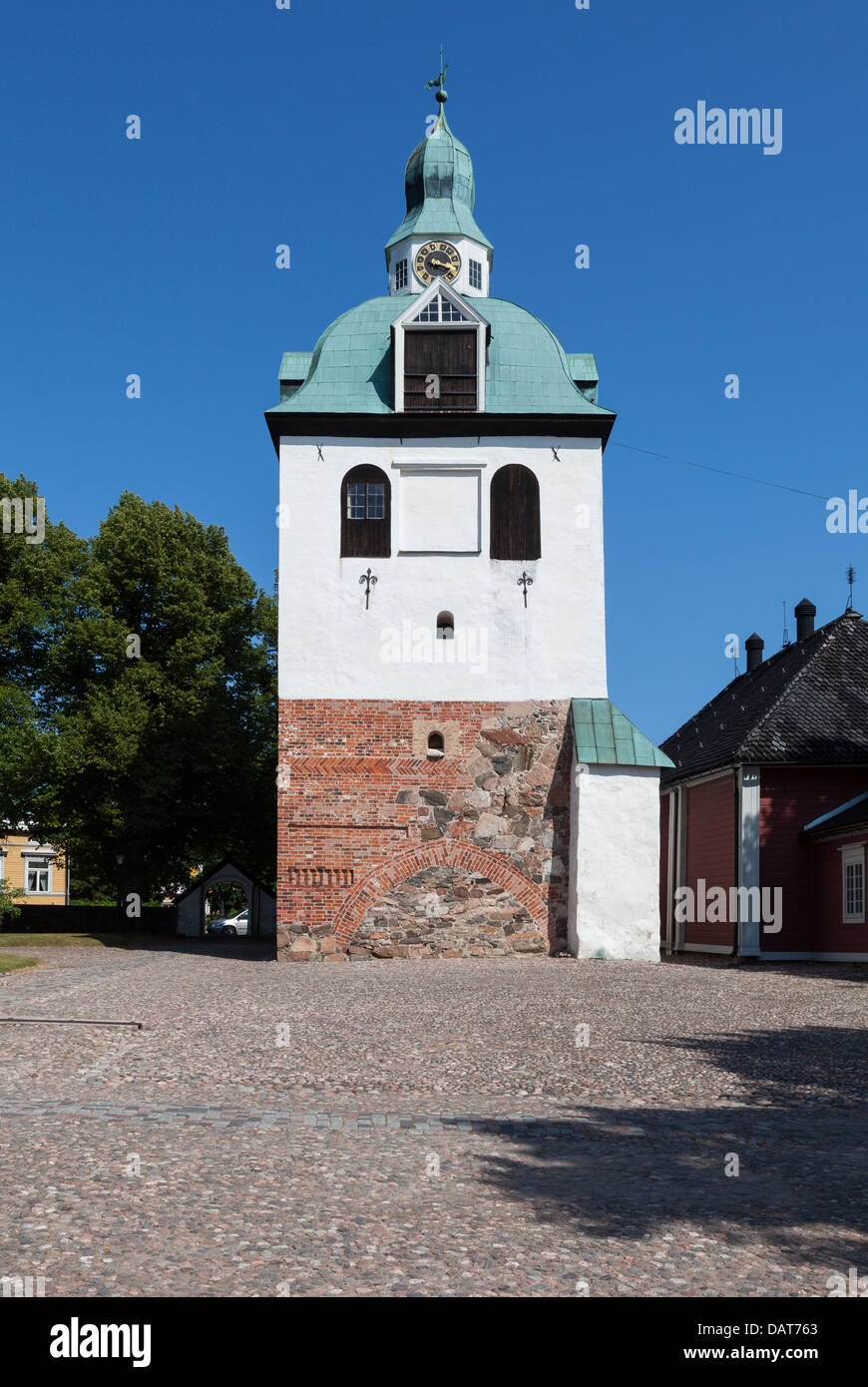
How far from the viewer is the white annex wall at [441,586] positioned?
2333 cm

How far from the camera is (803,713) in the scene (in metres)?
27.0

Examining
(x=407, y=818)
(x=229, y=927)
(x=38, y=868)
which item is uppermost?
(x=407, y=818)

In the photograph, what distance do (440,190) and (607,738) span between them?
14291mm

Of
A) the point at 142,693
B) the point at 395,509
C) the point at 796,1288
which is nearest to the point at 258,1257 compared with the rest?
the point at 796,1288

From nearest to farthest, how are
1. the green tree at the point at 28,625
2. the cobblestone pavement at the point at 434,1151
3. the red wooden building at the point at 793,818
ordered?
1. the cobblestone pavement at the point at 434,1151
2. the red wooden building at the point at 793,818
3. the green tree at the point at 28,625

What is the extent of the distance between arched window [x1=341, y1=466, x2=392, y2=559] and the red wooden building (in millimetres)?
8730

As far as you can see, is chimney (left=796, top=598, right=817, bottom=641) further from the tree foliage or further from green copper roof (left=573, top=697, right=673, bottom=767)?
the tree foliage

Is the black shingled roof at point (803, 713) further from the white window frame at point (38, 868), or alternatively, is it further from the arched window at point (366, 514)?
the white window frame at point (38, 868)

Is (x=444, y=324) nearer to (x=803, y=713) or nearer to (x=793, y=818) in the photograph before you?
(x=803, y=713)

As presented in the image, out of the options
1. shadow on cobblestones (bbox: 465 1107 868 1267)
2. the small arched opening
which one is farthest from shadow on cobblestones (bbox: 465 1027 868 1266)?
the small arched opening

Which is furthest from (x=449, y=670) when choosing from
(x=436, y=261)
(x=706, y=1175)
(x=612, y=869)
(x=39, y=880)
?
(x=39, y=880)

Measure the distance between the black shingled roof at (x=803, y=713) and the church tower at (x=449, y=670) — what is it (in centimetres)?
436

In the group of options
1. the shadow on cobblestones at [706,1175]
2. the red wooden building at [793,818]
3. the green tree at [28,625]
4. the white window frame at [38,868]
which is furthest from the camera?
the white window frame at [38,868]

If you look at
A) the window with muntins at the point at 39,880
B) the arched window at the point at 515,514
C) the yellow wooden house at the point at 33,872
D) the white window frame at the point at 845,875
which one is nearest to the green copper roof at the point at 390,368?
the arched window at the point at 515,514
